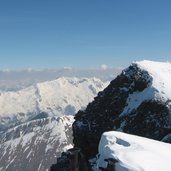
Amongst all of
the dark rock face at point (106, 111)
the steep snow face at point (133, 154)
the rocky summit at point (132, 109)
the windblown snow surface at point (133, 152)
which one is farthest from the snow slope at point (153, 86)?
the steep snow face at point (133, 154)

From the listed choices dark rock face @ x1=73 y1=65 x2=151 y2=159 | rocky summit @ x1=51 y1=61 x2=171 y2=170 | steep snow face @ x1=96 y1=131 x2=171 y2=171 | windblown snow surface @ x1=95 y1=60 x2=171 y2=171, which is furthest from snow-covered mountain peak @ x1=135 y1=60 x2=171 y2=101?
steep snow face @ x1=96 y1=131 x2=171 y2=171

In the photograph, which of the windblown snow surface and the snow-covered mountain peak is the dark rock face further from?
the windblown snow surface

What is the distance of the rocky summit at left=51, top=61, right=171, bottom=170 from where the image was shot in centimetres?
7325

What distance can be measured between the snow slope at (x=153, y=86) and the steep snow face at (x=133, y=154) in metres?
48.5

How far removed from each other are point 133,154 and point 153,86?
58878mm

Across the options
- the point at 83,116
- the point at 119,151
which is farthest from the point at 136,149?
the point at 83,116

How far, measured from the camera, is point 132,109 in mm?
81062

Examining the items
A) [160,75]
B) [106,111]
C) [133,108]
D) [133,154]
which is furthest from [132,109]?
[133,154]

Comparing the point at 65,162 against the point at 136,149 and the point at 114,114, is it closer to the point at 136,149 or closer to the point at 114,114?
the point at 114,114

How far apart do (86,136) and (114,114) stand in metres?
7.55

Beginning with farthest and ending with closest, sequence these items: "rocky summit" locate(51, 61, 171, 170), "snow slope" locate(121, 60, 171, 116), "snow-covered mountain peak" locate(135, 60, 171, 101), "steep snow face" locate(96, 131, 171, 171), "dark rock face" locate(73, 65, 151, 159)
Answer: "dark rock face" locate(73, 65, 151, 159) < "snow-covered mountain peak" locate(135, 60, 171, 101) < "snow slope" locate(121, 60, 171, 116) < "rocky summit" locate(51, 61, 171, 170) < "steep snow face" locate(96, 131, 171, 171)

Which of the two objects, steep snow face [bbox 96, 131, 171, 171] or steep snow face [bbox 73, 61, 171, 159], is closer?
steep snow face [bbox 96, 131, 171, 171]

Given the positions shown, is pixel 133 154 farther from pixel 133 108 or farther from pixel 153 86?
pixel 133 108

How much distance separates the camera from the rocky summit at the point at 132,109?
7325 cm
